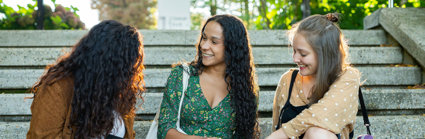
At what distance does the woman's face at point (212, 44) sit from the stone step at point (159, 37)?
1.83m

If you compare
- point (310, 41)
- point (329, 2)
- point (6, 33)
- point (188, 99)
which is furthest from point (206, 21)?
point (329, 2)

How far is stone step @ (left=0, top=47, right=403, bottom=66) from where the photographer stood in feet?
11.5

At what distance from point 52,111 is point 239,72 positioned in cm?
109

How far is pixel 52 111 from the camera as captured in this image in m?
1.71

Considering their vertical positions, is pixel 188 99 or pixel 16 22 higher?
pixel 16 22

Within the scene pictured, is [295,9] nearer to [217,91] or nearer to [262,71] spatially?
[262,71]

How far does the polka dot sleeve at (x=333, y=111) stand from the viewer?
2.01 metres

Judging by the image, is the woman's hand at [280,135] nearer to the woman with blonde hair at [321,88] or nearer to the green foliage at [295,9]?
the woman with blonde hair at [321,88]

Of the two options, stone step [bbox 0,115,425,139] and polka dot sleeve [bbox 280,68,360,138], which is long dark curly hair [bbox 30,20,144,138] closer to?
stone step [bbox 0,115,425,139]

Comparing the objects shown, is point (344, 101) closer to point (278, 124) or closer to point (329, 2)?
point (278, 124)

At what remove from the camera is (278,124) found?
2330mm

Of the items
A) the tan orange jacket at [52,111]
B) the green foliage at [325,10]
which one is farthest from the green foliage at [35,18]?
the tan orange jacket at [52,111]

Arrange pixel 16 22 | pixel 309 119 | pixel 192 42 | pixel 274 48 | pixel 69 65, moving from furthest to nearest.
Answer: pixel 16 22 < pixel 192 42 < pixel 274 48 < pixel 309 119 < pixel 69 65

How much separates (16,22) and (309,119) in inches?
161
